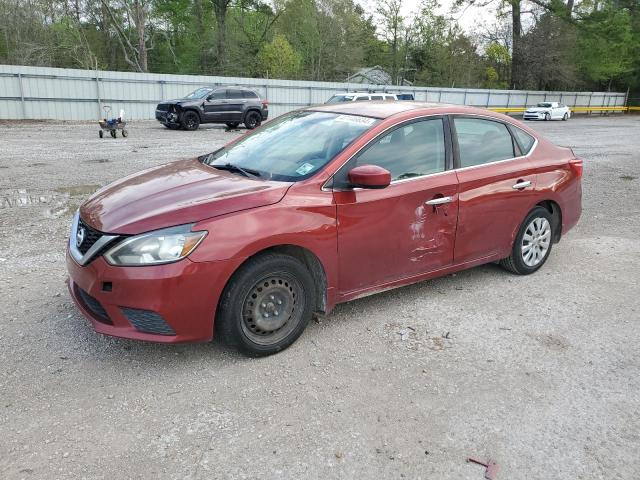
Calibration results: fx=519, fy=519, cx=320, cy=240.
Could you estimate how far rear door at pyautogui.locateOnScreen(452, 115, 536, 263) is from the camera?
4312mm

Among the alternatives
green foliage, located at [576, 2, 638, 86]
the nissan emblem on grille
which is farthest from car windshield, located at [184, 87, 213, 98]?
green foliage, located at [576, 2, 638, 86]

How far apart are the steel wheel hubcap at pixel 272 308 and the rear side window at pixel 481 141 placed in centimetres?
187

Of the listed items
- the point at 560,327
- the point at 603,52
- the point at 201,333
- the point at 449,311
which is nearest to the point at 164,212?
the point at 201,333

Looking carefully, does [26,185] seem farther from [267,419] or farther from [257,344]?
[267,419]

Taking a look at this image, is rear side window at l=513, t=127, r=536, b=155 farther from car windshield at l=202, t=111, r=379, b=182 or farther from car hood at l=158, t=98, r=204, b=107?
car hood at l=158, t=98, r=204, b=107

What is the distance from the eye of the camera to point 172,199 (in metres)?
3.30

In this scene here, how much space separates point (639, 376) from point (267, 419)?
8.02ft

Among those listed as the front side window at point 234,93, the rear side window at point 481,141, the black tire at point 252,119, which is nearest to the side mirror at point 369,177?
the rear side window at point 481,141

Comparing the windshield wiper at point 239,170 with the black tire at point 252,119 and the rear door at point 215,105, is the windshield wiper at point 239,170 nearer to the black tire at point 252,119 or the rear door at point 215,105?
the rear door at point 215,105

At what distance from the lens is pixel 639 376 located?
3.39 meters

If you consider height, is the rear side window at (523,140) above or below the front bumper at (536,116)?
above

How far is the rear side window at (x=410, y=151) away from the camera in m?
3.86

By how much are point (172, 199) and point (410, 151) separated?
1.87 meters

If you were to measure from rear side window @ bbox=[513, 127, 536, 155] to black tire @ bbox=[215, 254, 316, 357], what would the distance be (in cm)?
264
